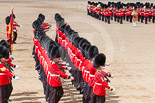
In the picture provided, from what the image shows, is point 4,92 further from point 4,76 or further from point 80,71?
point 80,71

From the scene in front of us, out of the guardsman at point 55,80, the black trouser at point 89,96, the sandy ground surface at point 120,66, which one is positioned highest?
the guardsman at point 55,80

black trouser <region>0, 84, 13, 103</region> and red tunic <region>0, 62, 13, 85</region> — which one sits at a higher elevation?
red tunic <region>0, 62, 13, 85</region>

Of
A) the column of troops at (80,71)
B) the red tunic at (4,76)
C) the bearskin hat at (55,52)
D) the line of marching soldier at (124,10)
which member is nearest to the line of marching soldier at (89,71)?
the column of troops at (80,71)

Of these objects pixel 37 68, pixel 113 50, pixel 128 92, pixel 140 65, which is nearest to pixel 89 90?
pixel 128 92

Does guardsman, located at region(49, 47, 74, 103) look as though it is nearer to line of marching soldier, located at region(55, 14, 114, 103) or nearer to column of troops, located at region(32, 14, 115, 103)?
column of troops, located at region(32, 14, 115, 103)

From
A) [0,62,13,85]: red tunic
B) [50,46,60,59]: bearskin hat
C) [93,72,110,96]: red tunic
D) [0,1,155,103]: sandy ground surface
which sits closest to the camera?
[93,72,110,96]: red tunic

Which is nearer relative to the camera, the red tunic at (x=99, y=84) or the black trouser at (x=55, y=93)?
the red tunic at (x=99, y=84)

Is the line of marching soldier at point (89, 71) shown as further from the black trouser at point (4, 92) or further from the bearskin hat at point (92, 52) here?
the black trouser at point (4, 92)

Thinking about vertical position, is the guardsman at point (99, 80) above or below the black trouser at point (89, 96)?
above

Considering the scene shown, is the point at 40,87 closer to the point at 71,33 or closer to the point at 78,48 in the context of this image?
the point at 78,48

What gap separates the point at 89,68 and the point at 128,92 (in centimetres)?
215

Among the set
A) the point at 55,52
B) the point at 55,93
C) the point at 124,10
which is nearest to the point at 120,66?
the point at 55,52

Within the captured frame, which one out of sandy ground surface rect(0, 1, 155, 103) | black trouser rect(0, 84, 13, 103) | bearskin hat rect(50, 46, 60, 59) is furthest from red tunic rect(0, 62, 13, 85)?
sandy ground surface rect(0, 1, 155, 103)

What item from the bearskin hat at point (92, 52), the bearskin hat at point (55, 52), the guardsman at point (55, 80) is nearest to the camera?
the guardsman at point (55, 80)
